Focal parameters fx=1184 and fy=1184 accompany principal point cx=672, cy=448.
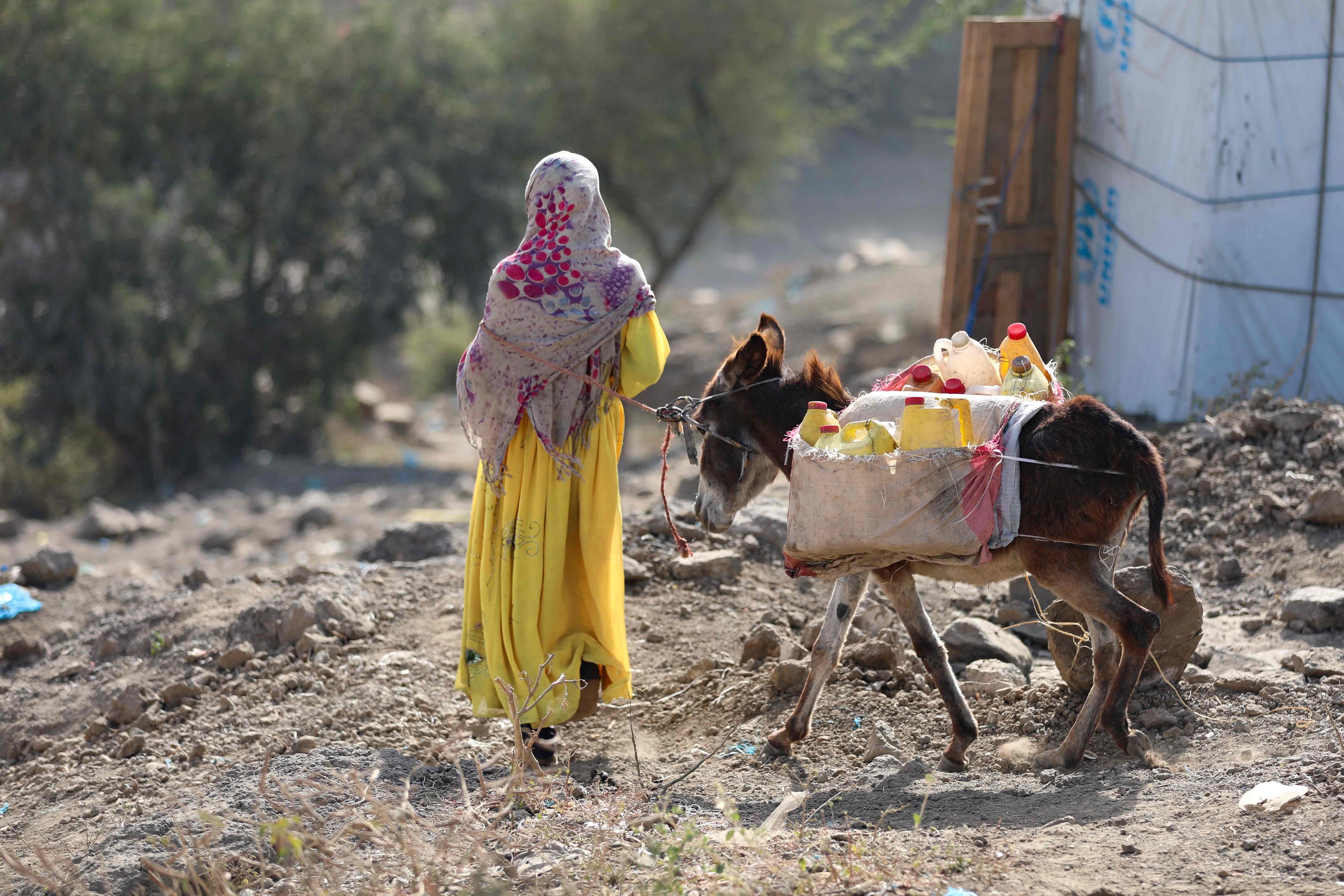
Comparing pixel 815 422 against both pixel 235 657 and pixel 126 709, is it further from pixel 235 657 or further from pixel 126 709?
pixel 126 709

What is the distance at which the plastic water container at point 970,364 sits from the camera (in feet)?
13.8

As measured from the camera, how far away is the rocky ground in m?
3.16

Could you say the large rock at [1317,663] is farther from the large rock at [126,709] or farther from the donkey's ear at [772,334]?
the large rock at [126,709]

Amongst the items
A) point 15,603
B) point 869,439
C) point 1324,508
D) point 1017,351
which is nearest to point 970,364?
point 1017,351

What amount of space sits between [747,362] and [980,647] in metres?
1.64

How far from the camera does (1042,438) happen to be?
3.70 m

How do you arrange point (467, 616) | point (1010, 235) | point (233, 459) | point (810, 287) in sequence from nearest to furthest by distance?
point (467, 616) → point (1010, 235) → point (233, 459) → point (810, 287)

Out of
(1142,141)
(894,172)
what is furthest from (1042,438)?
(894,172)

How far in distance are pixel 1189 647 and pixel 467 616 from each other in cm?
265

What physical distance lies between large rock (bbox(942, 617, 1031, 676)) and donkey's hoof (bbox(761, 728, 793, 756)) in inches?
35.2

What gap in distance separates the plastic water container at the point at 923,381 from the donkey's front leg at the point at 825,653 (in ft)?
2.33

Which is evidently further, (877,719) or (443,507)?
(443,507)

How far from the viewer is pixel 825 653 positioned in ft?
14.0

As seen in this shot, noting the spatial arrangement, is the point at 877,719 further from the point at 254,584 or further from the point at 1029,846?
the point at 254,584
